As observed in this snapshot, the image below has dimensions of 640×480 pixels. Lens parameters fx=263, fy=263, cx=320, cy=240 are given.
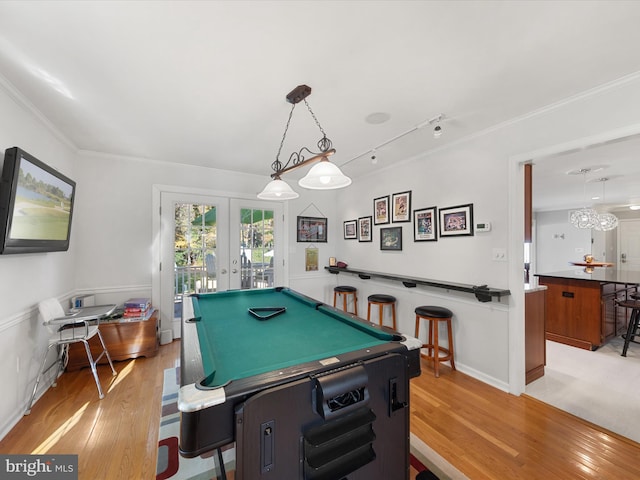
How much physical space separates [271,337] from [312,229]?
3.28 meters

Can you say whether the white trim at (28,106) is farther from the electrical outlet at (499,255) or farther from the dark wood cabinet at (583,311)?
the dark wood cabinet at (583,311)

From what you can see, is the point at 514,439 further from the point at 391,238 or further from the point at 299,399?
the point at 391,238

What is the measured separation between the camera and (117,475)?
1563mm

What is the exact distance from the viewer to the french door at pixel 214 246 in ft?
12.2

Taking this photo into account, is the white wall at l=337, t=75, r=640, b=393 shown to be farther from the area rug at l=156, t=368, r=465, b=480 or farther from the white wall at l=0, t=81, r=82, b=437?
the white wall at l=0, t=81, r=82, b=437

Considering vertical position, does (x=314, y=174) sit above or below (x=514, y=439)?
above

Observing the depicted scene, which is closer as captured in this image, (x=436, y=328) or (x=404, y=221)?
(x=436, y=328)

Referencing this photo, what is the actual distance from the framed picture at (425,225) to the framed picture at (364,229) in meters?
0.90

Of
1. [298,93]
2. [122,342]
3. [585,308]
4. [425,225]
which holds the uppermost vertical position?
[298,93]

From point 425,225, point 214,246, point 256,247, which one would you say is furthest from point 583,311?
point 214,246

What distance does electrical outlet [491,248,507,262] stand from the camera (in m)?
2.52

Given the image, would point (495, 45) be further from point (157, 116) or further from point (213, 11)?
point (157, 116)

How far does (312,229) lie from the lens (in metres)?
4.81

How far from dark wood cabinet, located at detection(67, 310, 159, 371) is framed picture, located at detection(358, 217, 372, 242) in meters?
3.15
